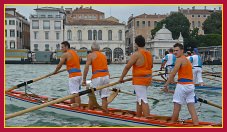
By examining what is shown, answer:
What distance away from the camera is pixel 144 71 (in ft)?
28.0

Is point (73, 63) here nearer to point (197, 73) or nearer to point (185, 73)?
point (185, 73)

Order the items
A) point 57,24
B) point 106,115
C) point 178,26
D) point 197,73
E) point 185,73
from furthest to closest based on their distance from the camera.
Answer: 1. point 57,24
2. point 178,26
3. point 197,73
4. point 106,115
5. point 185,73

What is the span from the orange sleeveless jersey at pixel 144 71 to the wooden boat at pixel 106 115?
2.81 feet

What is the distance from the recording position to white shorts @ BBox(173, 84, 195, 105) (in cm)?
819

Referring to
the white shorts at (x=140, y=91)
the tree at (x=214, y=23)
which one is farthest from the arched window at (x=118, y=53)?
the white shorts at (x=140, y=91)

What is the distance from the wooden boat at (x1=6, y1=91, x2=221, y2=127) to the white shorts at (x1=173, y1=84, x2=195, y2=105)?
50 centimetres

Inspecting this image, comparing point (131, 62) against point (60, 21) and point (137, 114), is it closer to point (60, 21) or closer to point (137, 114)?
point (137, 114)

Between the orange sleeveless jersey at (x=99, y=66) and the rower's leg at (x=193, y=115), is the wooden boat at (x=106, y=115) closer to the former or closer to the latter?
the rower's leg at (x=193, y=115)

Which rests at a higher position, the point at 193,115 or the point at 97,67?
the point at 97,67

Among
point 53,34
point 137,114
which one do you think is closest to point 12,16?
point 53,34

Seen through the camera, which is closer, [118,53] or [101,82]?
[101,82]

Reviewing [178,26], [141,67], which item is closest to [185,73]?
[141,67]

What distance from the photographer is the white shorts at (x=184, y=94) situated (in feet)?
26.9

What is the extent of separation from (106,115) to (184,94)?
7.27 feet
